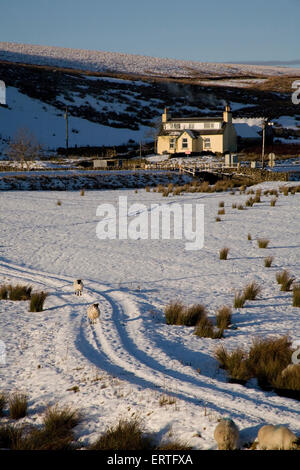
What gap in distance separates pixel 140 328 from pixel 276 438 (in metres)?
4.06

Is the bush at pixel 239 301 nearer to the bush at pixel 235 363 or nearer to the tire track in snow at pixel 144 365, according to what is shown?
the tire track in snow at pixel 144 365

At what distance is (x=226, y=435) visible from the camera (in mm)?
4469

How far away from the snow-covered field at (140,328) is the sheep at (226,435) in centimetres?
14

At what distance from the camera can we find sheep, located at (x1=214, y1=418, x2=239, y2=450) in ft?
14.6

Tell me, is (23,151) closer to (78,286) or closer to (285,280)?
(78,286)

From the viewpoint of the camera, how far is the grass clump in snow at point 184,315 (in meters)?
8.39

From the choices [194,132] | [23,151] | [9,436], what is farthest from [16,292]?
[194,132]

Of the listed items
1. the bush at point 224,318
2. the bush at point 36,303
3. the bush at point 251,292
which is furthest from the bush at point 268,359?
the bush at point 36,303

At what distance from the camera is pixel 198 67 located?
179m

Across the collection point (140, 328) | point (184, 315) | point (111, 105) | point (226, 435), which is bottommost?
point (140, 328)

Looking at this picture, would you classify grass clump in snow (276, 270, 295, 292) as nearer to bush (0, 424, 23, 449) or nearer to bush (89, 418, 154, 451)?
bush (89, 418, 154, 451)

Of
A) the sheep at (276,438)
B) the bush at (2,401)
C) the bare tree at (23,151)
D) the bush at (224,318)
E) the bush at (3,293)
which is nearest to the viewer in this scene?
the sheep at (276,438)

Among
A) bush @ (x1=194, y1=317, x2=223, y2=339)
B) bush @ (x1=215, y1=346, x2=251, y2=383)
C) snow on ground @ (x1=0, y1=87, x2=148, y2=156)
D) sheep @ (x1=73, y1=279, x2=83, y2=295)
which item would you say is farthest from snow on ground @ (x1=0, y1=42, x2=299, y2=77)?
bush @ (x1=215, y1=346, x2=251, y2=383)

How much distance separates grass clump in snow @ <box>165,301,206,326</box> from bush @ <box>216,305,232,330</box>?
13.0 inches
